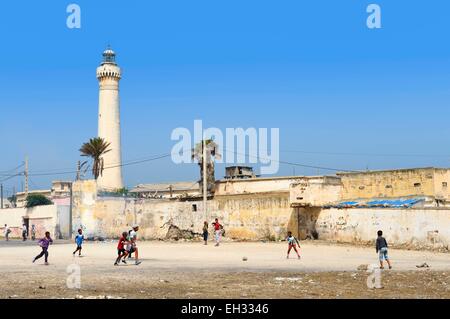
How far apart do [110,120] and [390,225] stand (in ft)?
165

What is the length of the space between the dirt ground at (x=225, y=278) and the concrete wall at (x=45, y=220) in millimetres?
31039

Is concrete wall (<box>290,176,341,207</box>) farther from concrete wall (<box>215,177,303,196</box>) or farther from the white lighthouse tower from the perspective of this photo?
the white lighthouse tower

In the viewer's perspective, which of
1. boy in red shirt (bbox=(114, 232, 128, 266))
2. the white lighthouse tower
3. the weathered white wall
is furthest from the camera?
the white lighthouse tower

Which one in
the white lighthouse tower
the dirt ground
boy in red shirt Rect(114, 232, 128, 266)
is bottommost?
the dirt ground

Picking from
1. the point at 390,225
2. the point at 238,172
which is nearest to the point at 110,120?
the point at 238,172

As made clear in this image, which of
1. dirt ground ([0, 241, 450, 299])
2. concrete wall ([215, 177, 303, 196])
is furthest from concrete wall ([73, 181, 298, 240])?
dirt ground ([0, 241, 450, 299])

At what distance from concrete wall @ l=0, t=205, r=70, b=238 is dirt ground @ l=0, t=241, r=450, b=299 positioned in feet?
102

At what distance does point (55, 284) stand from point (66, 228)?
4207 centimetres

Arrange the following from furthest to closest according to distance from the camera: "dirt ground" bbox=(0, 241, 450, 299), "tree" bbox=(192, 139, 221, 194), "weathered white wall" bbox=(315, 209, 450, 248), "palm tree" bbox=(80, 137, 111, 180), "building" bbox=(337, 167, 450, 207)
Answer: "palm tree" bbox=(80, 137, 111, 180)
"tree" bbox=(192, 139, 221, 194)
"building" bbox=(337, 167, 450, 207)
"weathered white wall" bbox=(315, 209, 450, 248)
"dirt ground" bbox=(0, 241, 450, 299)

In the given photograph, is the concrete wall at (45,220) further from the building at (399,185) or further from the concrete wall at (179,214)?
the building at (399,185)

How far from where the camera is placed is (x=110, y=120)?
8031cm

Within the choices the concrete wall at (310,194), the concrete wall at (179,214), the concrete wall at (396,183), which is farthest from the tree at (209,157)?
the concrete wall at (310,194)

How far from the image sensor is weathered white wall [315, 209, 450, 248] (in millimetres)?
33812
